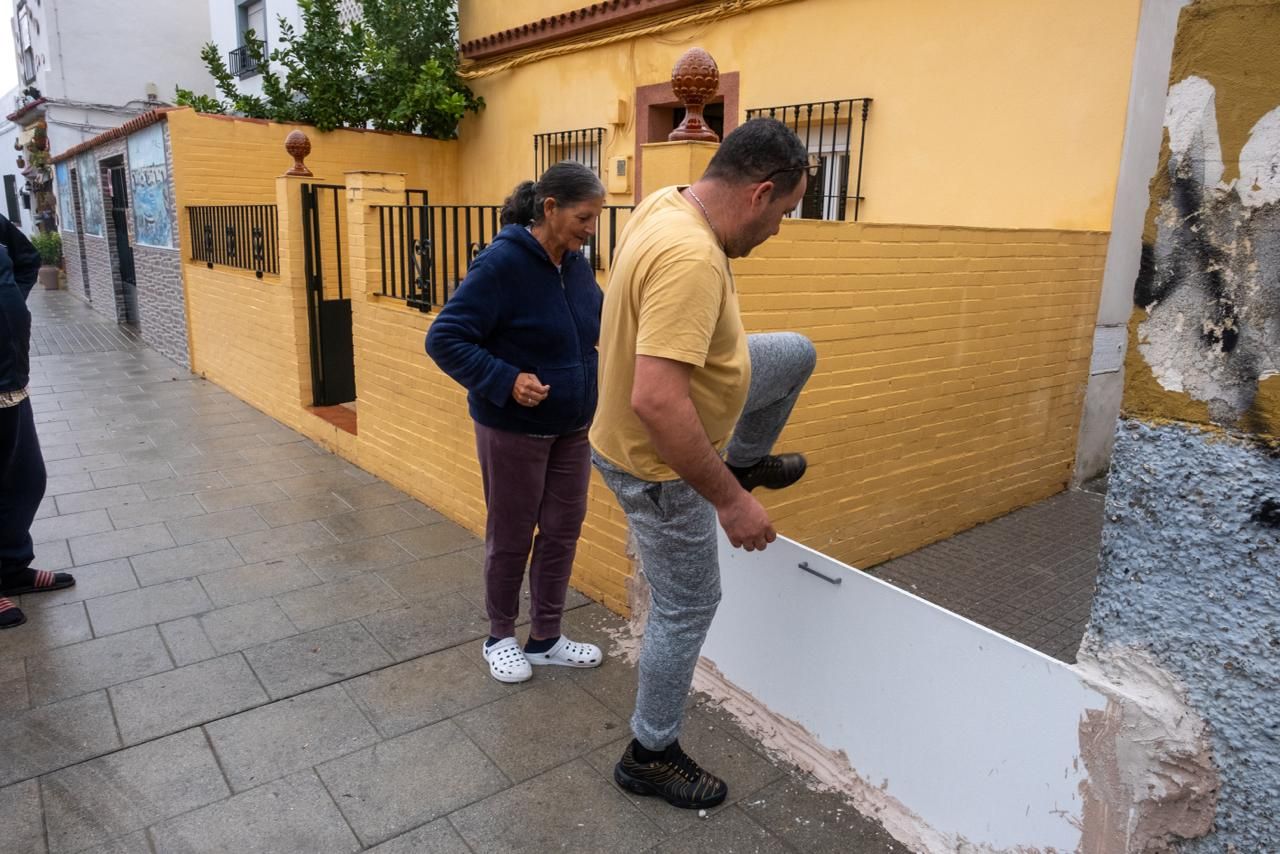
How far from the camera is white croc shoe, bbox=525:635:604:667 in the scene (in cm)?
344

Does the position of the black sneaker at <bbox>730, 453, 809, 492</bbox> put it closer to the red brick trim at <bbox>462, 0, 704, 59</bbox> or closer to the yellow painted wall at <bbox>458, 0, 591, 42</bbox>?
the red brick trim at <bbox>462, 0, 704, 59</bbox>

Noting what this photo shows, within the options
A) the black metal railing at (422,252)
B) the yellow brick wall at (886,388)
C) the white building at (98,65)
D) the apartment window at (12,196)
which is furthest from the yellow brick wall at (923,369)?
the apartment window at (12,196)

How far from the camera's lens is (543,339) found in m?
3.05

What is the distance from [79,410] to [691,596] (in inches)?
286

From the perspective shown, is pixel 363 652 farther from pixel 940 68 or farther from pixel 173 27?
pixel 173 27

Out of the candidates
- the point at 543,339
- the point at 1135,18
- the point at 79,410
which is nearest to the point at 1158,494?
the point at 543,339

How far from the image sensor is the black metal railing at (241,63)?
54.1 ft

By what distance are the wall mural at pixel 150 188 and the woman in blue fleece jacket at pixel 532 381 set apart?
28.1ft

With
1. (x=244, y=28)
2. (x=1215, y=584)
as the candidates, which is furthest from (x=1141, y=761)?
(x=244, y=28)

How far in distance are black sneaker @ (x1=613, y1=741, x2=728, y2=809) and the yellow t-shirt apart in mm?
946

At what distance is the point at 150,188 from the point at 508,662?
9.73m

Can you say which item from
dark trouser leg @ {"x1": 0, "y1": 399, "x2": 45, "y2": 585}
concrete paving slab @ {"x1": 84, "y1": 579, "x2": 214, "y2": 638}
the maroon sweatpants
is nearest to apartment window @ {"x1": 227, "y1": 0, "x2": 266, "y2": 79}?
dark trouser leg @ {"x1": 0, "y1": 399, "x2": 45, "y2": 585}

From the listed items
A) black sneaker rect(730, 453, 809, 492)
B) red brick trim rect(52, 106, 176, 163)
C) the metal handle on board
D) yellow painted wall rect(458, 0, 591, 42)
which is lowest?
the metal handle on board

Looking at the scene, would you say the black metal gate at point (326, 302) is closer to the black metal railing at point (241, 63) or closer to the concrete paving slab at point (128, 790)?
the concrete paving slab at point (128, 790)
